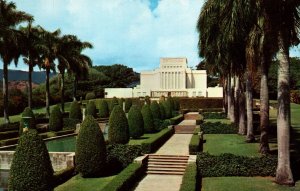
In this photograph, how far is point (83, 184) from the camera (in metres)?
19.1

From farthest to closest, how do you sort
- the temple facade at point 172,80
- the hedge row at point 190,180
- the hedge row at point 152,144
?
the temple facade at point 172,80 → the hedge row at point 152,144 → the hedge row at point 190,180

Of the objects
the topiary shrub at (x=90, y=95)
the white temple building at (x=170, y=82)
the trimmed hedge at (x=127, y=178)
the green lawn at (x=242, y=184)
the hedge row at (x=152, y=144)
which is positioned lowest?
the green lawn at (x=242, y=184)

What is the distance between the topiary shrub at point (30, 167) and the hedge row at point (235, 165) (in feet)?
28.7

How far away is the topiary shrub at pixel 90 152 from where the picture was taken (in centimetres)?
2016

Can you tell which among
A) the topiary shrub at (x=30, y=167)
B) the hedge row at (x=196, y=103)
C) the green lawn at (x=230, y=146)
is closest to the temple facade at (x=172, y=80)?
the hedge row at (x=196, y=103)

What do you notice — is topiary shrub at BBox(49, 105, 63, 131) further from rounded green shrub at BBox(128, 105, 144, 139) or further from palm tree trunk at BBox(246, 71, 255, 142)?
palm tree trunk at BBox(246, 71, 255, 142)

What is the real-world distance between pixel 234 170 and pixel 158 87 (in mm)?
77827

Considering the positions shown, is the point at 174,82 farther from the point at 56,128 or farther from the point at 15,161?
the point at 15,161

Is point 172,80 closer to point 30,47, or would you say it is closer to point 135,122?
point 30,47

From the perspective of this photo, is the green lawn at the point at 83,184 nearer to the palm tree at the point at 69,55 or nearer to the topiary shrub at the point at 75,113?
the topiary shrub at the point at 75,113

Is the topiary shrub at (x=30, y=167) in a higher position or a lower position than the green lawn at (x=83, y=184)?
higher

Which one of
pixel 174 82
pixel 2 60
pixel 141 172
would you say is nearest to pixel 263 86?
pixel 141 172

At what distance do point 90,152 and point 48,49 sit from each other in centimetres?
3253

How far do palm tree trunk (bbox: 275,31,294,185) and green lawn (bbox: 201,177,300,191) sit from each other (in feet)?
1.95
